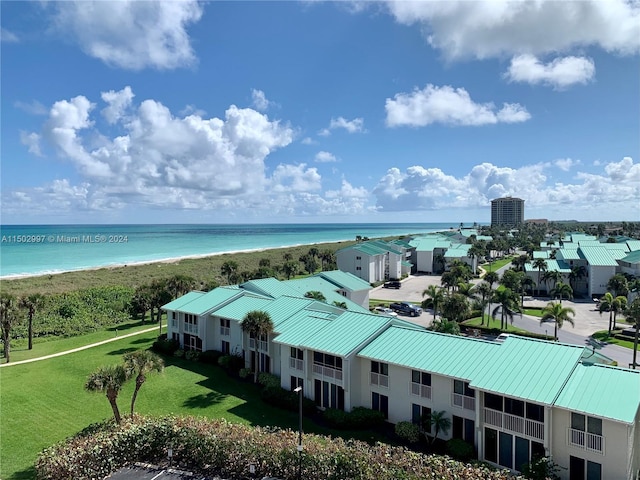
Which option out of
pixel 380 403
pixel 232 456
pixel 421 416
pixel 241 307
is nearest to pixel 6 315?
pixel 241 307

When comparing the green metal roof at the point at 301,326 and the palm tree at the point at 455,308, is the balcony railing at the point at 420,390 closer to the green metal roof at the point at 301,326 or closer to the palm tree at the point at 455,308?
the green metal roof at the point at 301,326

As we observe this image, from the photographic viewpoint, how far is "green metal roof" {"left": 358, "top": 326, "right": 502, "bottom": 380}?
73.4 ft

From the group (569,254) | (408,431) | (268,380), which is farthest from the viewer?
(569,254)

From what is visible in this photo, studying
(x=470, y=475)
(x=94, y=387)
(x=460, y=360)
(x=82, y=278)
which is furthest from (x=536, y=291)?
(x=82, y=278)

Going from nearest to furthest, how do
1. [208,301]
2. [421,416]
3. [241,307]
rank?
[421,416] < [241,307] < [208,301]

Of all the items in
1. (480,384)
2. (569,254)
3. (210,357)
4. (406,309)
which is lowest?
(406,309)

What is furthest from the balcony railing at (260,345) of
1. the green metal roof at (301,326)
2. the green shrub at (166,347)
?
the green shrub at (166,347)

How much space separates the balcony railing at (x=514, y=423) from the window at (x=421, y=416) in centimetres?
346

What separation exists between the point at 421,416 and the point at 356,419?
3.86 metres

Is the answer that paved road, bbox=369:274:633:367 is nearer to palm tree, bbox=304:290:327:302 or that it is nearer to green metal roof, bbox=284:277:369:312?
green metal roof, bbox=284:277:369:312

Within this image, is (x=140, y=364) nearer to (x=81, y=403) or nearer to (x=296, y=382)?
(x=81, y=403)

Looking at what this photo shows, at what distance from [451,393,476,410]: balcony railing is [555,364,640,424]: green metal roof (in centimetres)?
449

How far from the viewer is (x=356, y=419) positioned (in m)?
24.8

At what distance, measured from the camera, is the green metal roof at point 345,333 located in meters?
26.2
